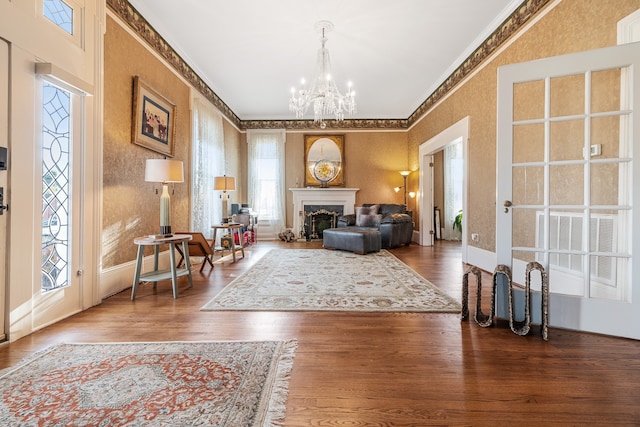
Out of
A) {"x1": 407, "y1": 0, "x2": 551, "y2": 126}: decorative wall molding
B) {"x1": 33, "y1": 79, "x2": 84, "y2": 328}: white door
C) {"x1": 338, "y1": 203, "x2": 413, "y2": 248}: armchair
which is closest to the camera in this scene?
{"x1": 33, "y1": 79, "x2": 84, "y2": 328}: white door

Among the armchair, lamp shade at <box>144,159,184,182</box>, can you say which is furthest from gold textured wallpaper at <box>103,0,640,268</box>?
the armchair

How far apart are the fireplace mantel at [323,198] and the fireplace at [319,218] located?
0.11m

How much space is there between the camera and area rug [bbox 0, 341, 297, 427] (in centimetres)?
121

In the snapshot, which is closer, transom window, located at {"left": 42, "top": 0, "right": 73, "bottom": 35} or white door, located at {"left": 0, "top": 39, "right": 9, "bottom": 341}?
white door, located at {"left": 0, "top": 39, "right": 9, "bottom": 341}

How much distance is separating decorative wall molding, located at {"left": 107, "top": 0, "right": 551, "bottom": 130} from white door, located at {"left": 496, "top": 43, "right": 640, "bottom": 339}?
3.89ft

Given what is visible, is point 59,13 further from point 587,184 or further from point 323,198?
point 323,198

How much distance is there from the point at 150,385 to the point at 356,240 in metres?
4.26

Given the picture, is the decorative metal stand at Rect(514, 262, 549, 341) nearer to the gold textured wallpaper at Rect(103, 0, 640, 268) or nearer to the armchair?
the gold textured wallpaper at Rect(103, 0, 640, 268)

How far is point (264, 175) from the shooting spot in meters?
7.73

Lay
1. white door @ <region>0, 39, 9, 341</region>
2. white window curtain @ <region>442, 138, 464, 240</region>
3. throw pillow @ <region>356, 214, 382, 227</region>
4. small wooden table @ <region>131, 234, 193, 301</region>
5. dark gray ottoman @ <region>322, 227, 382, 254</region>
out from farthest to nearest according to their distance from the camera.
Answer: white window curtain @ <region>442, 138, 464, 240</region> < throw pillow @ <region>356, 214, 382, 227</region> < dark gray ottoman @ <region>322, 227, 382, 254</region> < small wooden table @ <region>131, 234, 193, 301</region> < white door @ <region>0, 39, 9, 341</region>

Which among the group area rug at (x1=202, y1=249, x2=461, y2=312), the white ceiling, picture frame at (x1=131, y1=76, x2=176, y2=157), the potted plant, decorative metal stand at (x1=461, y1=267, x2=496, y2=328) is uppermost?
the white ceiling

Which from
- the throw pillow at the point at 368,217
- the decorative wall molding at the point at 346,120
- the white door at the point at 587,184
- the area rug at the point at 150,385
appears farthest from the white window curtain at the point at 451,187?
the area rug at the point at 150,385

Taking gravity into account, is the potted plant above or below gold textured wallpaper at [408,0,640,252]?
below

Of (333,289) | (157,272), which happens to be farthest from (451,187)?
(157,272)
